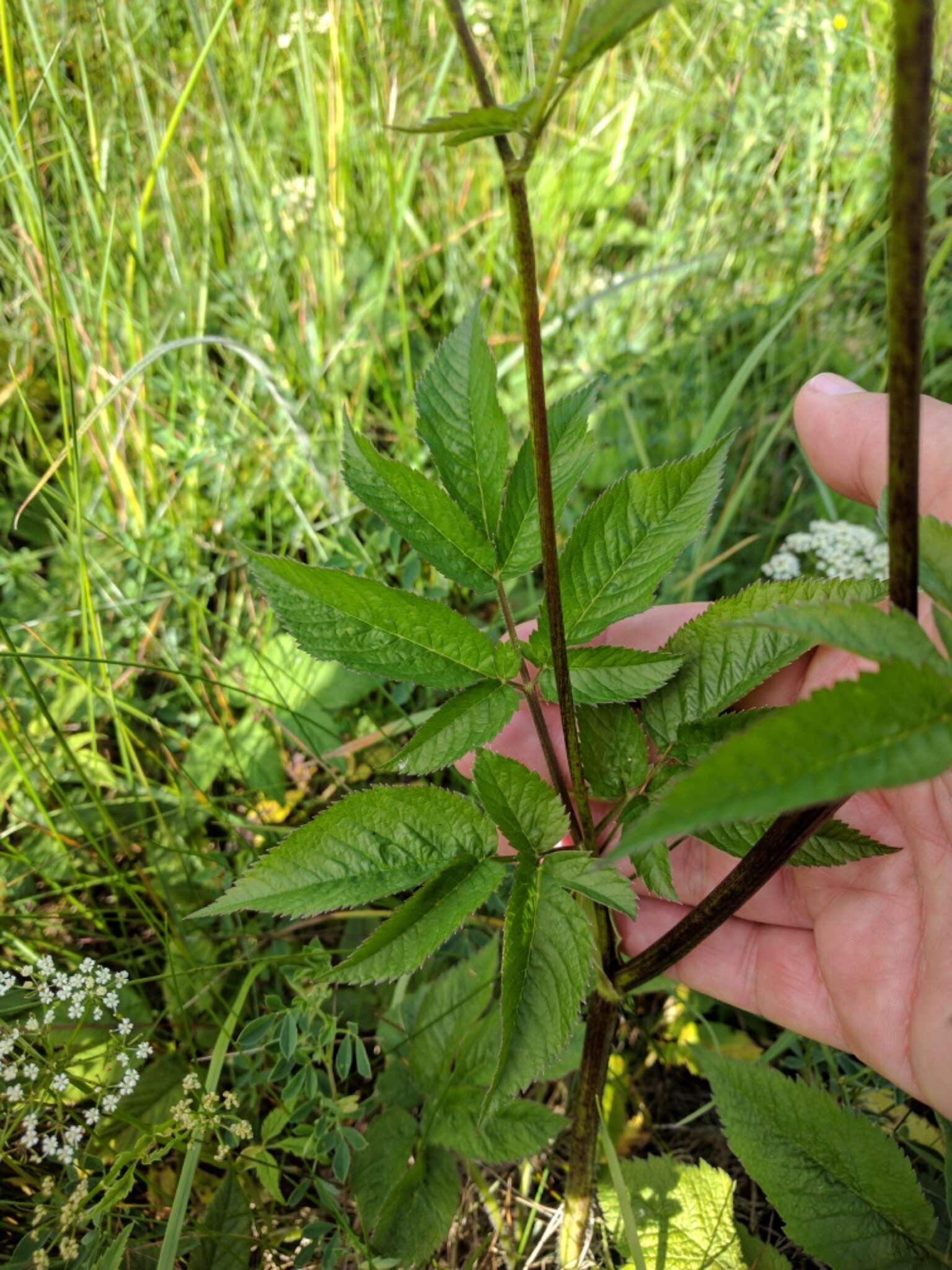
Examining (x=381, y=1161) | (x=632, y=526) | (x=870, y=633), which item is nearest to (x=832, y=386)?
(x=632, y=526)

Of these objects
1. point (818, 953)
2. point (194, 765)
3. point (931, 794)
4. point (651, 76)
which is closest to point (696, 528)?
point (931, 794)

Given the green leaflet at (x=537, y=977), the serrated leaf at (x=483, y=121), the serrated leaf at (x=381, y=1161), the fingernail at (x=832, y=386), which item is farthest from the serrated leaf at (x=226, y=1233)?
the fingernail at (x=832, y=386)

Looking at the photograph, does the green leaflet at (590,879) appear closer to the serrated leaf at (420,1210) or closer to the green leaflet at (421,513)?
the green leaflet at (421,513)

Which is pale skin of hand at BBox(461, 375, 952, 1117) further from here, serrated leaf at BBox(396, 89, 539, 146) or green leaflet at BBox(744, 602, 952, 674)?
serrated leaf at BBox(396, 89, 539, 146)

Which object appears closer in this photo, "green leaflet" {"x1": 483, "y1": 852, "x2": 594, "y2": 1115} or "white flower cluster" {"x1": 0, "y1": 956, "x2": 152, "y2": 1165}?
"green leaflet" {"x1": 483, "y1": 852, "x2": 594, "y2": 1115}

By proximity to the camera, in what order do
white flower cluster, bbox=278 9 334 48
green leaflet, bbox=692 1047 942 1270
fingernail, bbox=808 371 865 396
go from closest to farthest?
green leaflet, bbox=692 1047 942 1270, fingernail, bbox=808 371 865 396, white flower cluster, bbox=278 9 334 48

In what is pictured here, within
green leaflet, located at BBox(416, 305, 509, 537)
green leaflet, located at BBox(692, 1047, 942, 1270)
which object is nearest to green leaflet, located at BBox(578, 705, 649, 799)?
green leaflet, located at BBox(416, 305, 509, 537)

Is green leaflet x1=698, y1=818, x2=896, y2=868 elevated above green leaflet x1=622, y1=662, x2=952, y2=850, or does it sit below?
below
